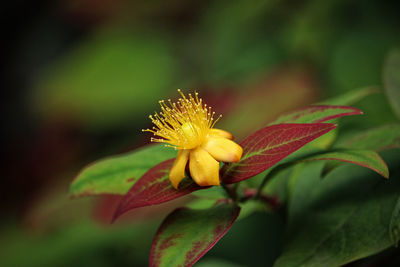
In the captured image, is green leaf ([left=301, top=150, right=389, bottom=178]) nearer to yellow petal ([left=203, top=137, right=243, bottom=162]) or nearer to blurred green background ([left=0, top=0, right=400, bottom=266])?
yellow petal ([left=203, top=137, right=243, bottom=162])

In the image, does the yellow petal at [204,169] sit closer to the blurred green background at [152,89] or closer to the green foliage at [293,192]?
the green foliage at [293,192]

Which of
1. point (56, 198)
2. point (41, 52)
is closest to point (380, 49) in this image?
point (56, 198)

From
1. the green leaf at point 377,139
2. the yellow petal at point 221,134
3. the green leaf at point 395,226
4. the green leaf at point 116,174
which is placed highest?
the green leaf at point 116,174

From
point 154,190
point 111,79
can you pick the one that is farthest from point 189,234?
point 111,79

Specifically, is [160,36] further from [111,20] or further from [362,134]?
[362,134]

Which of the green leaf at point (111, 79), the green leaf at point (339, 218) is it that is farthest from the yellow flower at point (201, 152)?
the green leaf at point (111, 79)

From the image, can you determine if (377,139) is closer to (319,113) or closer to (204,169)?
(319,113)
